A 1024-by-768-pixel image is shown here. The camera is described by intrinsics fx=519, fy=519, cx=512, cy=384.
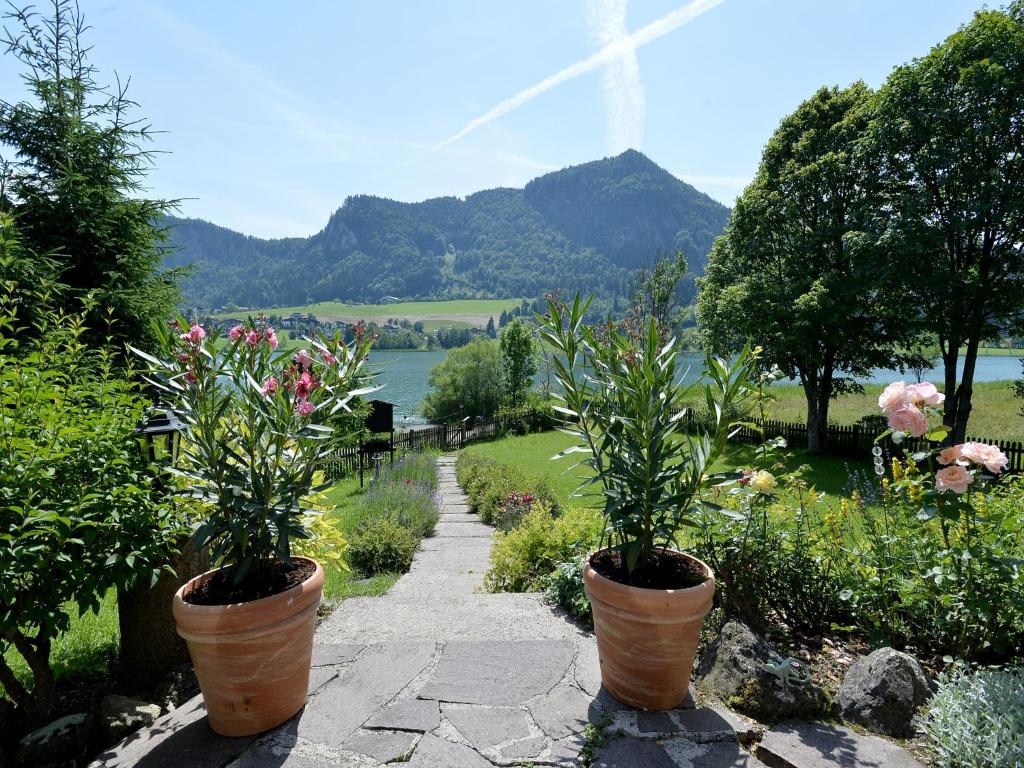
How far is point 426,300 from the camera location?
140m

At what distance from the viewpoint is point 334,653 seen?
10.0 ft

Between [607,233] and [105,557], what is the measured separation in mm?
188885

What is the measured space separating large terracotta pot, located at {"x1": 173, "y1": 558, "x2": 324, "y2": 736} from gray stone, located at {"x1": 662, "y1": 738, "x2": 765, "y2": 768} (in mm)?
1687

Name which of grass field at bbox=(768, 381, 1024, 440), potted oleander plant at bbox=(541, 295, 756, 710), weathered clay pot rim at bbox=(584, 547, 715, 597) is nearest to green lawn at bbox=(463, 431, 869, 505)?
grass field at bbox=(768, 381, 1024, 440)

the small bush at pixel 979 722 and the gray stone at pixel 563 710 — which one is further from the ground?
the small bush at pixel 979 722

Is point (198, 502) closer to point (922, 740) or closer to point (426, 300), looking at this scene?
point (922, 740)

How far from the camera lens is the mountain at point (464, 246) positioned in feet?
425

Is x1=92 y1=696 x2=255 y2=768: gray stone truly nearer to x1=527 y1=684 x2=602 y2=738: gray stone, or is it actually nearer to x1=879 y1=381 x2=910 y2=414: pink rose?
x1=527 y1=684 x2=602 y2=738: gray stone

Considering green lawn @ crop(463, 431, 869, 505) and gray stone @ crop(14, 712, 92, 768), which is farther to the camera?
green lawn @ crop(463, 431, 869, 505)

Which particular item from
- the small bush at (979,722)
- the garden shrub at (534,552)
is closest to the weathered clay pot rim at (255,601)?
the garden shrub at (534,552)

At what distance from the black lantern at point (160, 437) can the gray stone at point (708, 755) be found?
8.83ft

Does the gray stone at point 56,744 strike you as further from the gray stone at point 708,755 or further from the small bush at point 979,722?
the small bush at point 979,722

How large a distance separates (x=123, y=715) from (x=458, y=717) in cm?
174

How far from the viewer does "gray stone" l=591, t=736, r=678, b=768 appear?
6.65 ft
